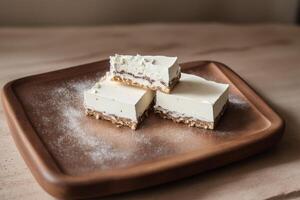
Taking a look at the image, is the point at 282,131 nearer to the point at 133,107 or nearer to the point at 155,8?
the point at 133,107

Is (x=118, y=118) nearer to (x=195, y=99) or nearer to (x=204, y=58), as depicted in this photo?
(x=195, y=99)

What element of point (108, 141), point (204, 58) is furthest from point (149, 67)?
point (204, 58)

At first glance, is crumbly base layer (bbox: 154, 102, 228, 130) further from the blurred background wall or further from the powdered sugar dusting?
the blurred background wall

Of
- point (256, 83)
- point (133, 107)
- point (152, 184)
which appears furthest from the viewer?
point (256, 83)

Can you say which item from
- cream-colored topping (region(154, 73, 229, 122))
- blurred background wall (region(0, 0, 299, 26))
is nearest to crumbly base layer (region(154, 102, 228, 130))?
cream-colored topping (region(154, 73, 229, 122))

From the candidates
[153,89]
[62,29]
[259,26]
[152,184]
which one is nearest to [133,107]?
[153,89]
